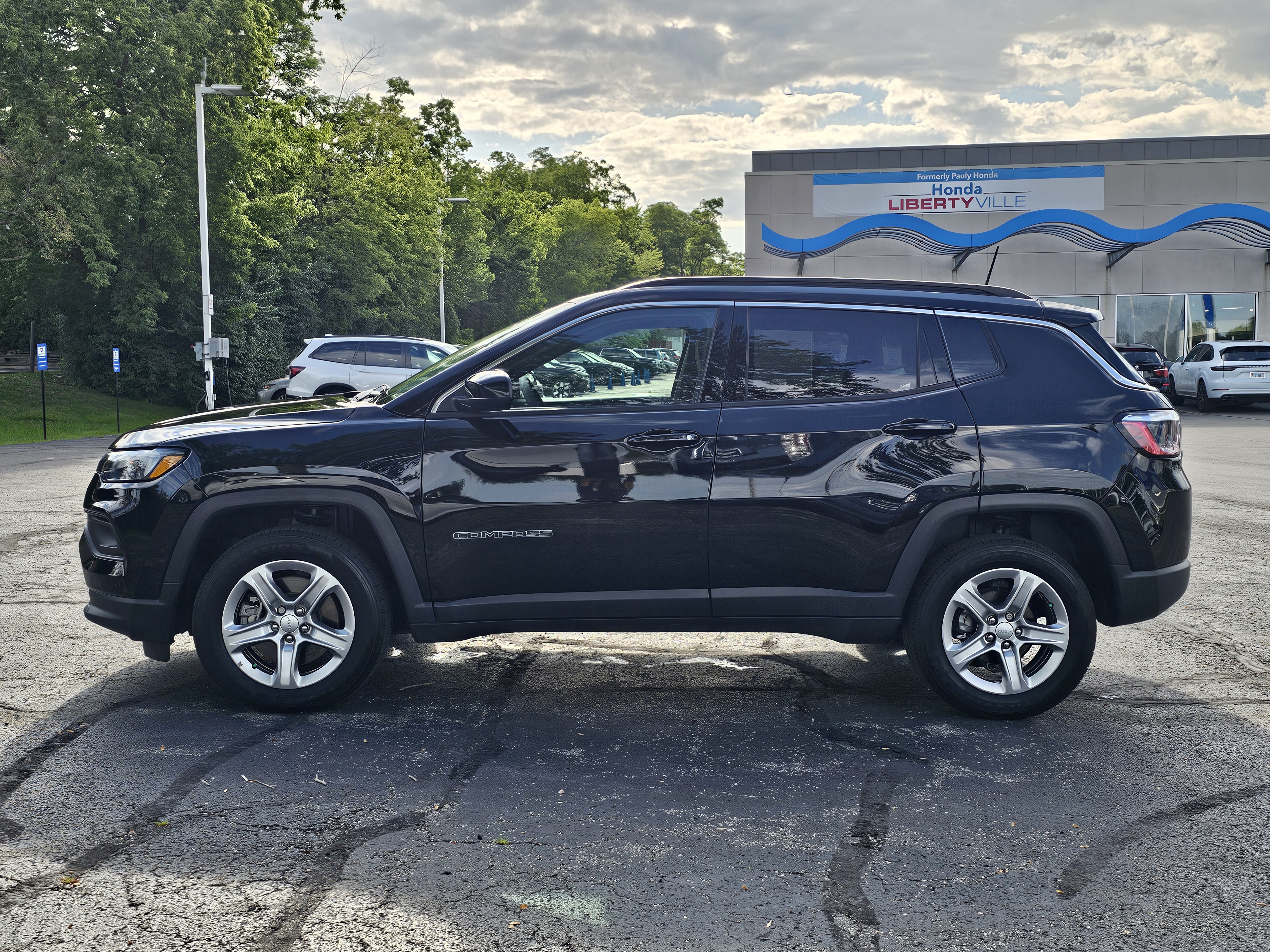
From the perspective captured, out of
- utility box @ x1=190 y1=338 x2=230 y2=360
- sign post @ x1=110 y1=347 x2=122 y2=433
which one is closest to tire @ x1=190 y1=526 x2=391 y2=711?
sign post @ x1=110 y1=347 x2=122 y2=433

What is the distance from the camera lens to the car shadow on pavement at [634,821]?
2998mm

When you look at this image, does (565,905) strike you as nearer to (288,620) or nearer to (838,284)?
(288,620)

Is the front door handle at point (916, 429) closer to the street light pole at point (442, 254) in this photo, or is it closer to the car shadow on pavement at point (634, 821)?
the car shadow on pavement at point (634, 821)

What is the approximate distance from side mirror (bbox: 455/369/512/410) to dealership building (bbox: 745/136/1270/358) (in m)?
35.5

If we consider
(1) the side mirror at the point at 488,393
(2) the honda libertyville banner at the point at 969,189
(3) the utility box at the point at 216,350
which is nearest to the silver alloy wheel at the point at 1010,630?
(1) the side mirror at the point at 488,393

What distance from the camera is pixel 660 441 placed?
4.64m

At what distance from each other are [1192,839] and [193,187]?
32426 mm

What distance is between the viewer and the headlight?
187 inches

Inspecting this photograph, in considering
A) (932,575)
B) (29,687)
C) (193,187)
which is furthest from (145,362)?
(932,575)

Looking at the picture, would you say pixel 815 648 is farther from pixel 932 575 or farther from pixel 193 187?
pixel 193 187

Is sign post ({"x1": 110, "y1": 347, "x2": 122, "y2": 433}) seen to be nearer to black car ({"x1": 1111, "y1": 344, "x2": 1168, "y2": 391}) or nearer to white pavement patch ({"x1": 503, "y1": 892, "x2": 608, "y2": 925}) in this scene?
white pavement patch ({"x1": 503, "y1": 892, "x2": 608, "y2": 925})

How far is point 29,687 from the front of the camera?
17.0ft

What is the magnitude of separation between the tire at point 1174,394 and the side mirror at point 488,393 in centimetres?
2987

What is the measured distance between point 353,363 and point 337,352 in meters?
0.41
